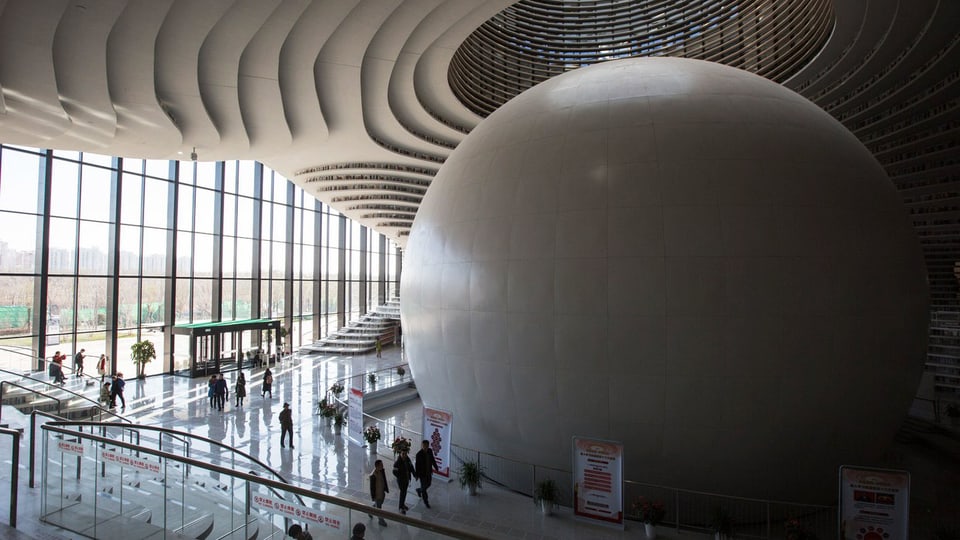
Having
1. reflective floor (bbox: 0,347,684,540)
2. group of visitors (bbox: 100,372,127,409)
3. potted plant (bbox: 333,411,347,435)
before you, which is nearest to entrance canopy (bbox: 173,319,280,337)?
reflective floor (bbox: 0,347,684,540)

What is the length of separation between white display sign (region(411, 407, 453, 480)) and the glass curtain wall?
18.5 metres

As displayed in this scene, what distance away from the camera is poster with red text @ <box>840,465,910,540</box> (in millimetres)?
7496

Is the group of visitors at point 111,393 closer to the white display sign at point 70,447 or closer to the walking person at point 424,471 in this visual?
the white display sign at point 70,447

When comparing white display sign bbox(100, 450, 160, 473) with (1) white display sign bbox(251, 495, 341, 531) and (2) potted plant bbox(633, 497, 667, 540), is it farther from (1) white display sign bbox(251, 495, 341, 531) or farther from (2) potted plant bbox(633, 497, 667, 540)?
(2) potted plant bbox(633, 497, 667, 540)

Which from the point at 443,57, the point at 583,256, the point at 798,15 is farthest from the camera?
the point at 798,15

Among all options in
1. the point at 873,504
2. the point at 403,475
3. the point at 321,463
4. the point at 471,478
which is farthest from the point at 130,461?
the point at 873,504

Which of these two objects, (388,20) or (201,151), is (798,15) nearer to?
(388,20)

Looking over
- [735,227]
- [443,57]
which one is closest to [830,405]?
[735,227]

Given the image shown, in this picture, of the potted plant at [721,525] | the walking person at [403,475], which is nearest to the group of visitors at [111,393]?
the walking person at [403,475]

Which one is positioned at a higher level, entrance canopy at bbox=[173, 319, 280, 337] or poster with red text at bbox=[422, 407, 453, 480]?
entrance canopy at bbox=[173, 319, 280, 337]

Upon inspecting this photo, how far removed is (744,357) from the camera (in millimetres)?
8328

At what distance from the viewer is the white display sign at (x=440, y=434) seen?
10.5 meters

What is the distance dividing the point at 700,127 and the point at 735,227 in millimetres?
2243

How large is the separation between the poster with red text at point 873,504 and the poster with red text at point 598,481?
133 inches
